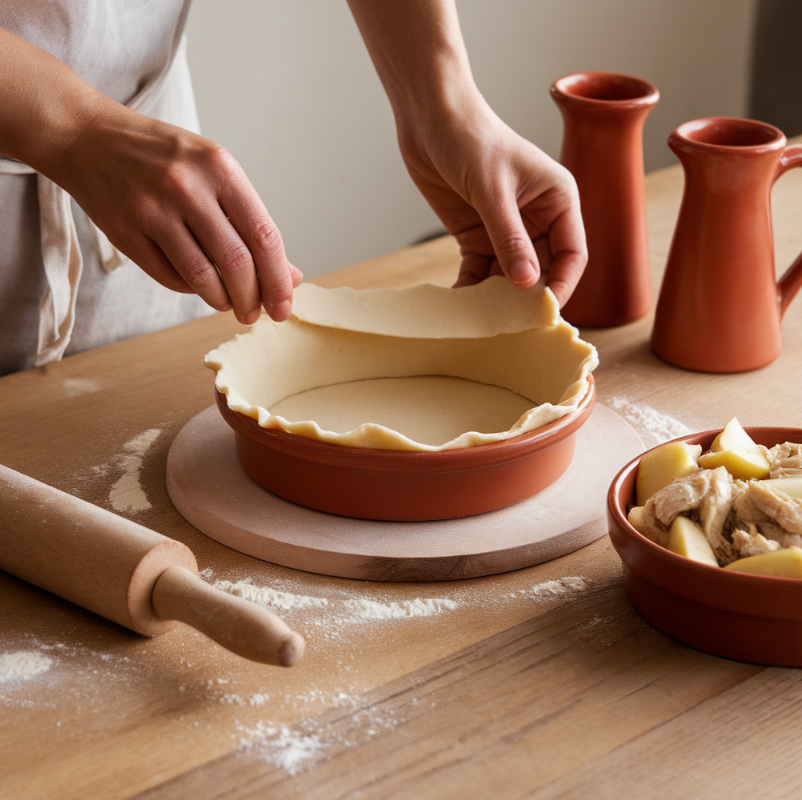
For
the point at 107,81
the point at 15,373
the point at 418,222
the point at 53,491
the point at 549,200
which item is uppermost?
the point at 107,81

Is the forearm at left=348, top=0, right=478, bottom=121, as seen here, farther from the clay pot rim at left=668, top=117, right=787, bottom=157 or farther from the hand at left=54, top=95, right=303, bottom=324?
the hand at left=54, top=95, right=303, bottom=324

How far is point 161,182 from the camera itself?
986 mm

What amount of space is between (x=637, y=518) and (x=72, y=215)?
3.62 feet

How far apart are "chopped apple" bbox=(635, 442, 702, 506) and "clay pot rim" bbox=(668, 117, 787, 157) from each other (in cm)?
53

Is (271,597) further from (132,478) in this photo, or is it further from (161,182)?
(161,182)

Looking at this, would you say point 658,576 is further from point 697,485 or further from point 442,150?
point 442,150

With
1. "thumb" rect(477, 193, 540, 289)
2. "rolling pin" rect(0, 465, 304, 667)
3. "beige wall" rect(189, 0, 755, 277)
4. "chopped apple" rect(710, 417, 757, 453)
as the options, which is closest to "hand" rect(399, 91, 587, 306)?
"thumb" rect(477, 193, 540, 289)

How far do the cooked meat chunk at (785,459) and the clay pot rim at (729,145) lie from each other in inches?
20.4

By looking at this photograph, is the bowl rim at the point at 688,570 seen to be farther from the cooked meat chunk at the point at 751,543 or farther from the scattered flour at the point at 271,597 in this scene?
the scattered flour at the point at 271,597

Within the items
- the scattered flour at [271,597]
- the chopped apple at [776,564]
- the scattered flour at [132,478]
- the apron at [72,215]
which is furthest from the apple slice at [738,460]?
the apron at [72,215]

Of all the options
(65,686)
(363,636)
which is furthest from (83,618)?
(363,636)

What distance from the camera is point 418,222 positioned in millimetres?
3809

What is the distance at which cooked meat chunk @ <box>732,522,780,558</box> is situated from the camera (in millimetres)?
756

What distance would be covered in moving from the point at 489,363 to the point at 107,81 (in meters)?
0.75
